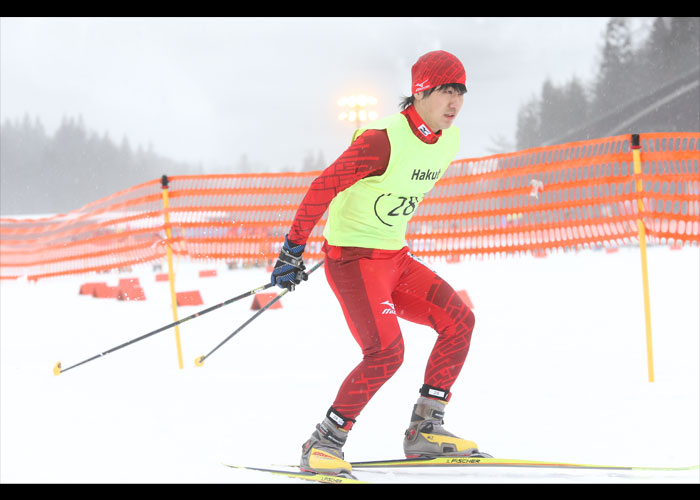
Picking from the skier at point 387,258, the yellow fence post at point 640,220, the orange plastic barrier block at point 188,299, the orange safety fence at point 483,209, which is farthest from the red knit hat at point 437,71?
the orange plastic barrier block at point 188,299

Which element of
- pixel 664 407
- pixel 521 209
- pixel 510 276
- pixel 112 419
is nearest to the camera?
pixel 664 407

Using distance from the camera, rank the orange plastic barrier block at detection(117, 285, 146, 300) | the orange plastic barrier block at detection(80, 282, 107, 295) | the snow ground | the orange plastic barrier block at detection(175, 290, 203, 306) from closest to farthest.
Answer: the snow ground → the orange plastic barrier block at detection(175, 290, 203, 306) → the orange plastic barrier block at detection(117, 285, 146, 300) → the orange plastic barrier block at detection(80, 282, 107, 295)

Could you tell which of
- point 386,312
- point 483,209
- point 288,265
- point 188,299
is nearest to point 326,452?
point 386,312

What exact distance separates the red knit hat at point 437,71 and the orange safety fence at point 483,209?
7.69ft

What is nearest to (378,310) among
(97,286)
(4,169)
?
(97,286)

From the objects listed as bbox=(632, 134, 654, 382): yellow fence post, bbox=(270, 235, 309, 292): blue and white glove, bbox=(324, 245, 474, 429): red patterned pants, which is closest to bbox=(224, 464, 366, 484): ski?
bbox=(324, 245, 474, 429): red patterned pants

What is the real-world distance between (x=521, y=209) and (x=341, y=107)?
20.2 metres

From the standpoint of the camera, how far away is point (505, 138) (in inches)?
2426

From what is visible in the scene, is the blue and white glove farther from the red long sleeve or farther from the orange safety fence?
the orange safety fence

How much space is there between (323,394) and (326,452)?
1.68 m

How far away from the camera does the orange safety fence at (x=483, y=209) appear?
486 centimetres

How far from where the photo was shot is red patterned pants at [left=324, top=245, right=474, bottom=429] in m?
2.95

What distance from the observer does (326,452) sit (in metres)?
2.93

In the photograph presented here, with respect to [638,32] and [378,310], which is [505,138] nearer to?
[638,32]
